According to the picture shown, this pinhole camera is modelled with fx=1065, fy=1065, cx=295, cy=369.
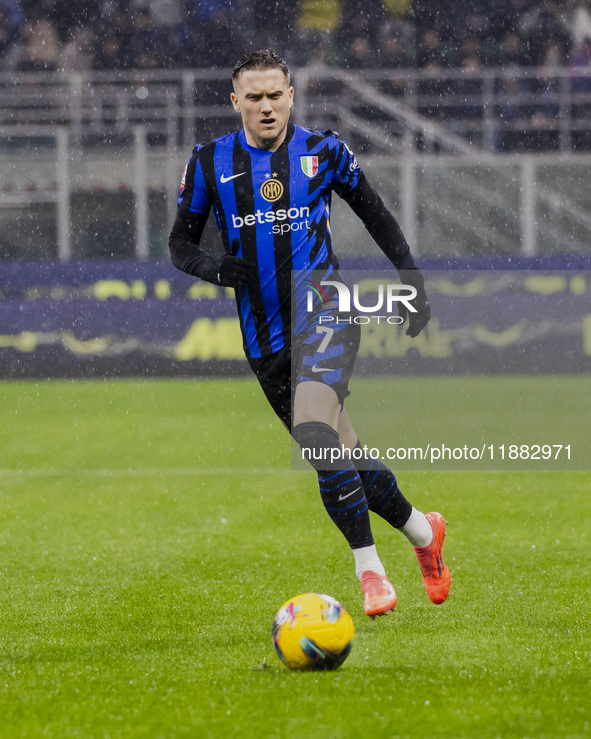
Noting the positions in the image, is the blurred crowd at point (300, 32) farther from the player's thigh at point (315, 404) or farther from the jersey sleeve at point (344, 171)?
the player's thigh at point (315, 404)

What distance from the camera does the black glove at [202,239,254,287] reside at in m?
3.53

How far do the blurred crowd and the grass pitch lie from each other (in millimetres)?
8999

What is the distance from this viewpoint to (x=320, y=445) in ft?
11.1

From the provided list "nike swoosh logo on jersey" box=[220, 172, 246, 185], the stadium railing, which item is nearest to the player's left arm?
"nike swoosh logo on jersey" box=[220, 172, 246, 185]

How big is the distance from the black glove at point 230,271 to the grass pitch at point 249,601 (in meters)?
1.13

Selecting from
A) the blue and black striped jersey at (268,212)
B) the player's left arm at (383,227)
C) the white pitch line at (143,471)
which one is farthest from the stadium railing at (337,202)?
the blue and black striped jersey at (268,212)

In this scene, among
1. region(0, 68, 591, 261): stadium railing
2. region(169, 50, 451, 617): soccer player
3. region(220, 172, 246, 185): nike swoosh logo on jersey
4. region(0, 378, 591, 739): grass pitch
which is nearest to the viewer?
region(0, 378, 591, 739): grass pitch

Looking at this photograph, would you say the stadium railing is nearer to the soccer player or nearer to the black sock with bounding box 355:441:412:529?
the soccer player

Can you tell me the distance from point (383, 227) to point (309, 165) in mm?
352

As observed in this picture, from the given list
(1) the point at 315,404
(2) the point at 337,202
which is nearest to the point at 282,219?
(1) the point at 315,404

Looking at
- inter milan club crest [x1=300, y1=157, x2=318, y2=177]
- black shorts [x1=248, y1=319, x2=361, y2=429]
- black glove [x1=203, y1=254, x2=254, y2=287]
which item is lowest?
black shorts [x1=248, y1=319, x2=361, y2=429]

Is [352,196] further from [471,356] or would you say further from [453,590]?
[471,356]

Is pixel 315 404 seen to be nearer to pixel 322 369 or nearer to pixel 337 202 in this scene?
pixel 322 369

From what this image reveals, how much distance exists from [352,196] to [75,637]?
5.86ft
